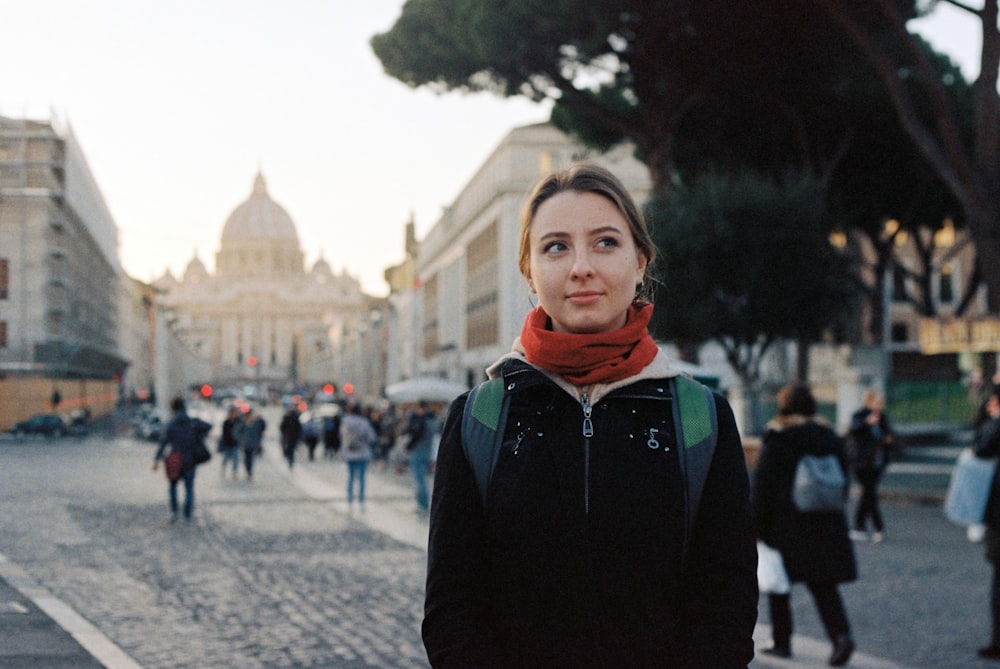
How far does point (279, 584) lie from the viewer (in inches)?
343

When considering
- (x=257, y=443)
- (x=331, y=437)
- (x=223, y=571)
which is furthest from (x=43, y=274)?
(x=223, y=571)

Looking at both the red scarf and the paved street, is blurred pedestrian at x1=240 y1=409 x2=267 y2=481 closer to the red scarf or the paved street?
the paved street

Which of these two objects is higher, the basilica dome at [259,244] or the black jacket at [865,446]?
the basilica dome at [259,244]

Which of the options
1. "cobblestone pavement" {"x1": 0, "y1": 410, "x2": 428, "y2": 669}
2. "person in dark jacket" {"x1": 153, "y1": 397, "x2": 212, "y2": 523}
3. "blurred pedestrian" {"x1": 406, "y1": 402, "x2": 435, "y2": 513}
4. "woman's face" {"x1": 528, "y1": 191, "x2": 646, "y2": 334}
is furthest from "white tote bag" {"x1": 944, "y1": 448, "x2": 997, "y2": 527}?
"blurred pedestrian" {"x1": 406, "y1": 402, "x2": 435, "y2": 513}

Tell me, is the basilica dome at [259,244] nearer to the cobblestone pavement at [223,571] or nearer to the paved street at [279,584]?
the cobblestone pavement at [223,571]

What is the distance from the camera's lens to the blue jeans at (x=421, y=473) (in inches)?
584

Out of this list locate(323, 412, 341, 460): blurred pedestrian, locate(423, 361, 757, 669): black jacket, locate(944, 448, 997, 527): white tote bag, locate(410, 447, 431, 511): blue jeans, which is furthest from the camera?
locate(323, 412, 341, 460): blurred pedestrian

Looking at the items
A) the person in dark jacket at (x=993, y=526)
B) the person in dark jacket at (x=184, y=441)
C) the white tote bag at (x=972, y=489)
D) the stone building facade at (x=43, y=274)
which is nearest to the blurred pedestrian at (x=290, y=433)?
the stone building facade at (x=43, y=274)

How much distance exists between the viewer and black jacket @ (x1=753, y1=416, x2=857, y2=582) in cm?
606

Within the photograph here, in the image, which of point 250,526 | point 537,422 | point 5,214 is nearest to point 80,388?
point 5,214

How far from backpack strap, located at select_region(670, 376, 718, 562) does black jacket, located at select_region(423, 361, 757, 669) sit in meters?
0.02

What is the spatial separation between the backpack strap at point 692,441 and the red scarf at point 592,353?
9 cm

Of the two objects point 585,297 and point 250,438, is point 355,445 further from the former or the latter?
point 585,297

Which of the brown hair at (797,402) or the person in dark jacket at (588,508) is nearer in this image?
the person in dark jacket at (588,508)
